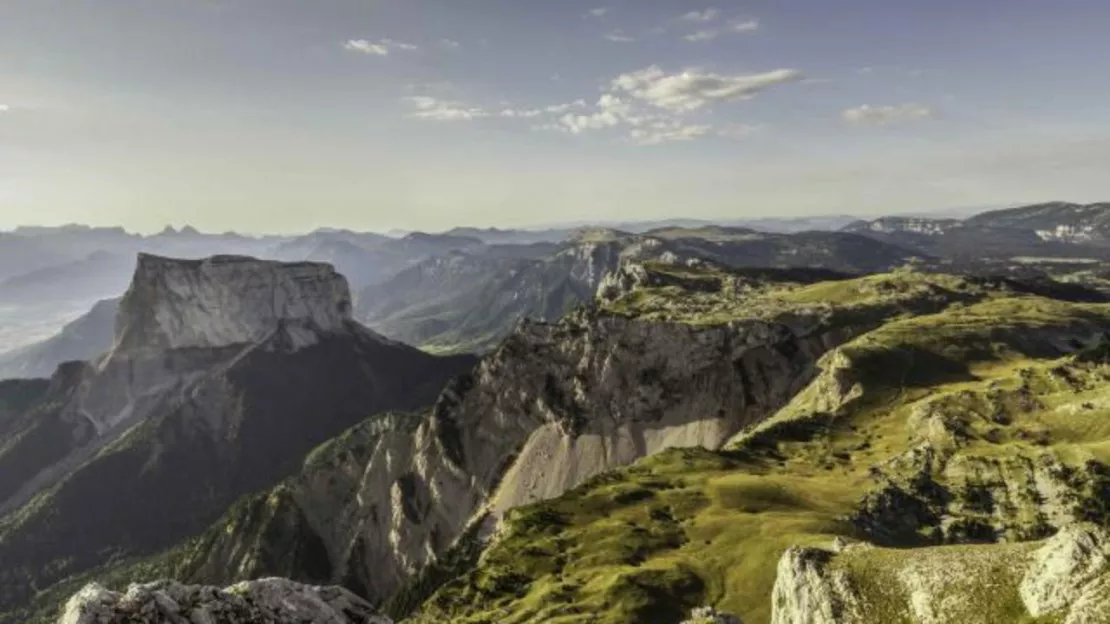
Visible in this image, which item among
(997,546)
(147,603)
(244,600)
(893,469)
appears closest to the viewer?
(147,603)

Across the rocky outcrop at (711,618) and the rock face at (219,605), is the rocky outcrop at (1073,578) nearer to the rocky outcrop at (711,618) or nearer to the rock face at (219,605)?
the rocky outcrop at (711,618)

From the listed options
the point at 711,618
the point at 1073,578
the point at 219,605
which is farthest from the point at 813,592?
the point at 219,605

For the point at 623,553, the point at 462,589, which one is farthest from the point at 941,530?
the point at 462,589

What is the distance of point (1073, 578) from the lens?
5084 centimetres

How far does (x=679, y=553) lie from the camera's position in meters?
162

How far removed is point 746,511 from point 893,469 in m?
43.2

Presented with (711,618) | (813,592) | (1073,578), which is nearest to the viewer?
(1073,578)

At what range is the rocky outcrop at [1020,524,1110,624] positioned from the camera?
48.8 meters

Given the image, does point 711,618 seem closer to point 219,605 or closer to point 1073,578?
point 1073,578

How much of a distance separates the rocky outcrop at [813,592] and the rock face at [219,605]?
3355 centimetres

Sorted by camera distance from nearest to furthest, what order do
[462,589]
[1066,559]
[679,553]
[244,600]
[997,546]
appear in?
[244,600] → [1066,559] → [997,546] → [679,553] → [462,589]

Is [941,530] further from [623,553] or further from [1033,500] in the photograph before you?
[623,553]

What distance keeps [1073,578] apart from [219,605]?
50435mm

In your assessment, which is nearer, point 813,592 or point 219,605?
point 219,605
